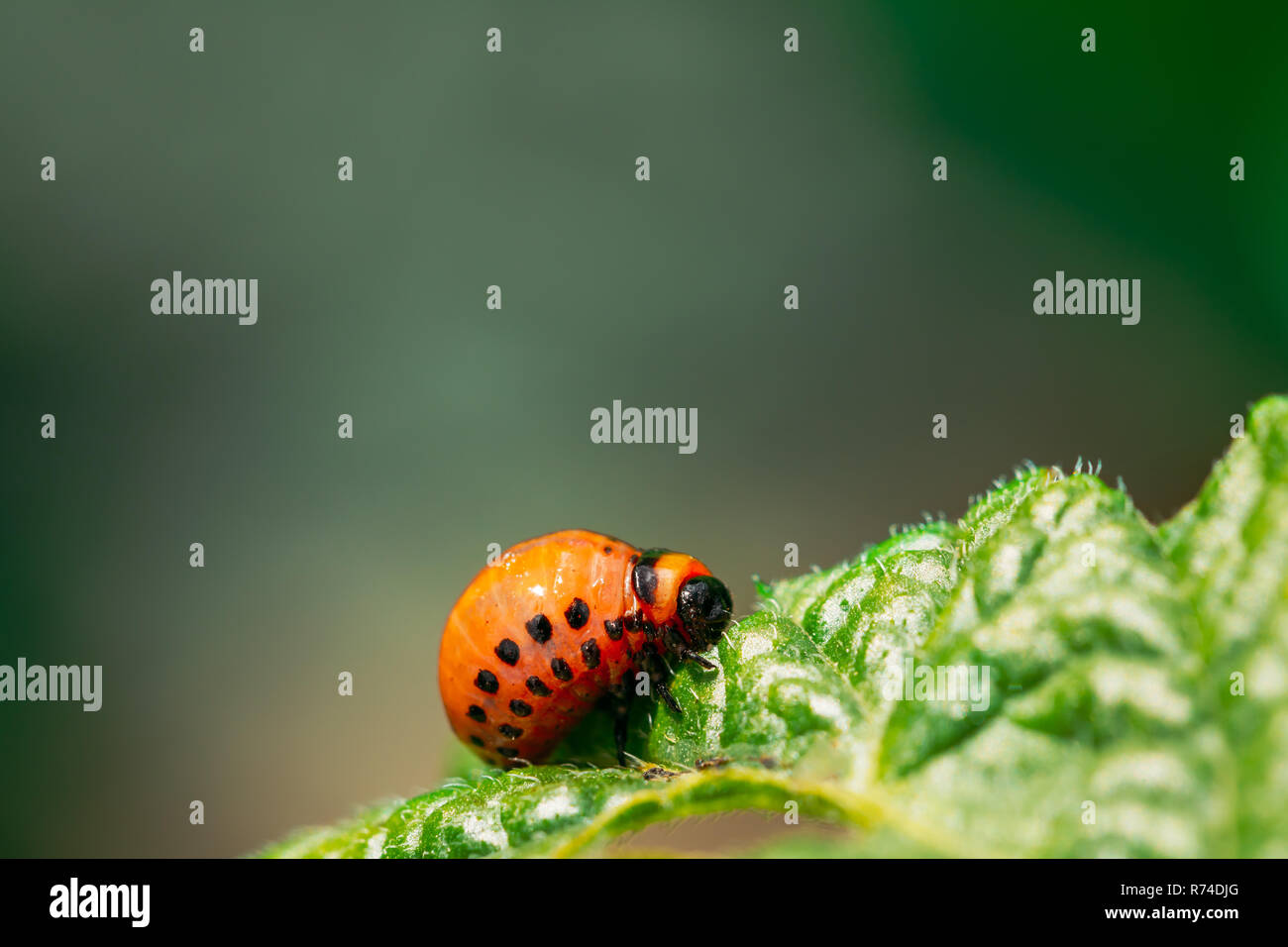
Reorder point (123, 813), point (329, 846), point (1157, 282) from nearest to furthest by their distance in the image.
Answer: point (329, 846), point (123, 813), point (1157, 282)

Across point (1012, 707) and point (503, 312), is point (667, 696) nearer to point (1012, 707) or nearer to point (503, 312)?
point (1012, 707)

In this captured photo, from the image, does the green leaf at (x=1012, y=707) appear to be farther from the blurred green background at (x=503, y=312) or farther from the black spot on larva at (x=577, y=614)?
the blurred green background at (x=503, y=312)

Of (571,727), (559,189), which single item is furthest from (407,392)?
(571,727)

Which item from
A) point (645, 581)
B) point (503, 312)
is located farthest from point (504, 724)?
point (503, 312)

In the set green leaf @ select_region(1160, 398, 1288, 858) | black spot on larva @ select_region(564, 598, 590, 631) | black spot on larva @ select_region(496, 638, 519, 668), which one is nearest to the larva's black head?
black spot on larva @ select_region(564, 598, 590, 631)
